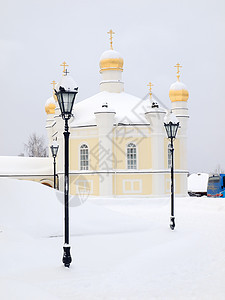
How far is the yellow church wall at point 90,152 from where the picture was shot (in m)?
26.7

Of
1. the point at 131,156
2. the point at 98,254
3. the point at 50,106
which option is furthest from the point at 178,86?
the point at 98,254

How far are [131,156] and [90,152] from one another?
9.26 feet

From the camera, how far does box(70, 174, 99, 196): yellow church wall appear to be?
2658 cm

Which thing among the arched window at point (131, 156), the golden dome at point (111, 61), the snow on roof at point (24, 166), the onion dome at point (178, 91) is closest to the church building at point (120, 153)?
the arched window at point (131, 156)

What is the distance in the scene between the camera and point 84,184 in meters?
27.0

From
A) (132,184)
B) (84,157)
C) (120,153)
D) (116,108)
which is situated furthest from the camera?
(116,108)

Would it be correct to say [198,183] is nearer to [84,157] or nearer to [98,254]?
[84,157]

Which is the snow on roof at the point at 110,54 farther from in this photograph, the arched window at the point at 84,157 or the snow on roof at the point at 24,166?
the snow on roof at the point at 24,166

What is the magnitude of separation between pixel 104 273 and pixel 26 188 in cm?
621

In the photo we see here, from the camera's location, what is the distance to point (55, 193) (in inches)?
546

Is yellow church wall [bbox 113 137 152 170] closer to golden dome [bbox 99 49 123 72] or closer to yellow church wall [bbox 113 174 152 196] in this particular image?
yellow church wall [bbox 113 174 152 196]

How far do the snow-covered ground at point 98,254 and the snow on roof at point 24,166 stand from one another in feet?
61.7

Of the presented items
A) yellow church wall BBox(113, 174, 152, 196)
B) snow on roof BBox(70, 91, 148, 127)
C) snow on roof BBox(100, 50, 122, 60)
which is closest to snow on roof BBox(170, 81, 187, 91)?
snow on roof BBox(70, 91, 148, 127)

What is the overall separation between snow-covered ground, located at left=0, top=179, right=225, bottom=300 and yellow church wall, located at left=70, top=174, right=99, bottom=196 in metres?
11.5
